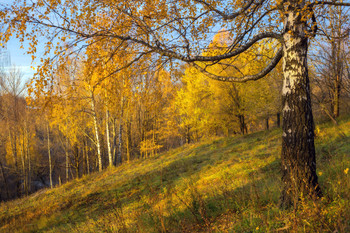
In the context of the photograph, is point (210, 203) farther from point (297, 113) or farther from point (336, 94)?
point (336, 94)

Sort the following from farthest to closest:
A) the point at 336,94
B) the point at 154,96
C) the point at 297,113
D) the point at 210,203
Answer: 1. the point at 154,96
2. the point at 336,94
3. the point at 210,203
4. the point at 297,113

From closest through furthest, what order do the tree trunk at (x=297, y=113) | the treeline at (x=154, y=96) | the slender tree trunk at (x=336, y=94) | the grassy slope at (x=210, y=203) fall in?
the grassy slope at (x=210, y=203)
the tree trunk at (x=297, y=113)
the treeline at (x=154, y=96)
the slender tree trunk at (x=336, y=94)

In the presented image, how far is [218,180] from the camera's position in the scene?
19.8 ft

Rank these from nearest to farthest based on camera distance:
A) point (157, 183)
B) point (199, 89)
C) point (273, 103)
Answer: point (157, 183)
point (273, 103)
point (199, 89)

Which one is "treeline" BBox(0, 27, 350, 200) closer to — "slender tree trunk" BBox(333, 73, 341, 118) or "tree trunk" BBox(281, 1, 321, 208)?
"slender tree trunk" BBox(333, 73, 341, 118)

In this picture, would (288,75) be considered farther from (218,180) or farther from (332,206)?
(218,180)

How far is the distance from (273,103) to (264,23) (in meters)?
9.59

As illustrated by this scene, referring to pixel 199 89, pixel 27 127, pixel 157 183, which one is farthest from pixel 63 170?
pixel 157 183

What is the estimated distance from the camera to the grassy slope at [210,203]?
2.75m

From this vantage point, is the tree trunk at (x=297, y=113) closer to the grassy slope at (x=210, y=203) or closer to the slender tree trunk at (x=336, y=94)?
the grassy slope at (x=210, y=203)

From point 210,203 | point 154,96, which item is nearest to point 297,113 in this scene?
point 210,203

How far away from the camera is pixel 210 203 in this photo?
4172 mm

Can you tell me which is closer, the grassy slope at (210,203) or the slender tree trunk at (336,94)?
the grassy slope at (210,203)

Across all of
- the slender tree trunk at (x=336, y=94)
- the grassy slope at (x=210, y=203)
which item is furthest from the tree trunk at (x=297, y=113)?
the slender tree trunk at (x=336, y=94)
